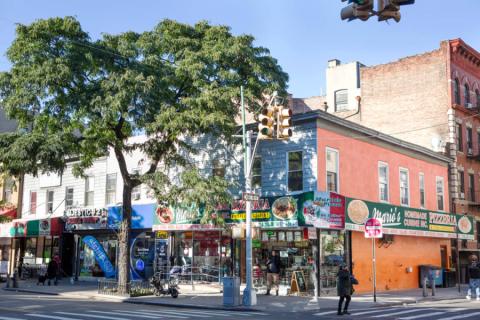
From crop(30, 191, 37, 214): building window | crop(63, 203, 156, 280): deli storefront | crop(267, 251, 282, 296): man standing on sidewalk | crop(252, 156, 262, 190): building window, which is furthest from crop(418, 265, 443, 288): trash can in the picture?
crop(30, 191, 37, 214): building window

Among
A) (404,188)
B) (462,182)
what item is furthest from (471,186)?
(404,188)

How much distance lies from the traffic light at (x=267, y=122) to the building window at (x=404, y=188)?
14782 millimetres

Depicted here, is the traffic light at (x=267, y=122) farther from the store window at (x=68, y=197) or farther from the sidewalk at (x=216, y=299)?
the store window at (x=68, y=197)

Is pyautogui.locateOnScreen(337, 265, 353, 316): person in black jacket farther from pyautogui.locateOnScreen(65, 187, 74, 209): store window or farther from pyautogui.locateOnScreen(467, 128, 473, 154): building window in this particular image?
pyautogui.locateOnScreen(467, 128, 473, 154): building window

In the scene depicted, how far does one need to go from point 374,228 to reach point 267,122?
697 cm

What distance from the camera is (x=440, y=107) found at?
36375 millimetres

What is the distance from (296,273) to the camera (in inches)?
898

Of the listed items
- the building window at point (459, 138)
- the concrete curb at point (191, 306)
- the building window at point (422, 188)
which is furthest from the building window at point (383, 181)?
the concrete curb at point (191, 306)

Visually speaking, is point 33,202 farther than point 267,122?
Yes

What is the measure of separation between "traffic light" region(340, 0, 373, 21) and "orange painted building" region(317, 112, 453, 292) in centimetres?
1626

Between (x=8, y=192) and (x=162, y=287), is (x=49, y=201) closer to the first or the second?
(x=8, y=192)

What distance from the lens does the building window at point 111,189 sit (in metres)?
31.3

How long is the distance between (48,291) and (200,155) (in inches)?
370

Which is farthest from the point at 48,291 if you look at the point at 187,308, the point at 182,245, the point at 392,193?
the point at 392,193
